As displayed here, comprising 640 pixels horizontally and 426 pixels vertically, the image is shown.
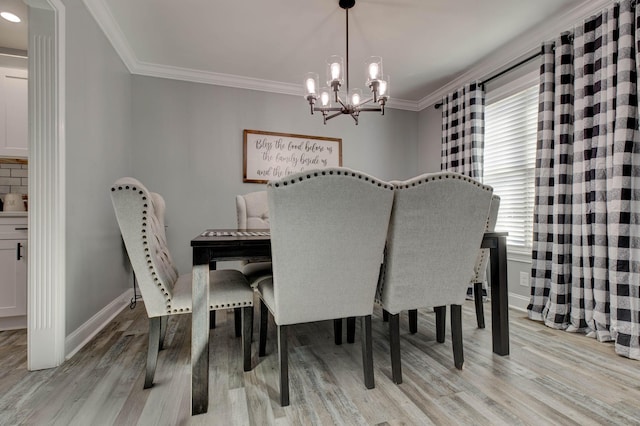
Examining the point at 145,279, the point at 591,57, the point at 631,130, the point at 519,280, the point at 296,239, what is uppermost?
the point at 591,57

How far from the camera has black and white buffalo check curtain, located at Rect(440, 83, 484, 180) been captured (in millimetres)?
3053

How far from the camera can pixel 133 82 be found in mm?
3021

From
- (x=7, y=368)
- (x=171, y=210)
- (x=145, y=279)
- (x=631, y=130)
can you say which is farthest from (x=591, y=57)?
(x=7, y=368)

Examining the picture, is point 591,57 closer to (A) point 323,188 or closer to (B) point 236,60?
(A) point 323,188

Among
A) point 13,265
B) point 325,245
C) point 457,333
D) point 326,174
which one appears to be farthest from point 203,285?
point 13,265

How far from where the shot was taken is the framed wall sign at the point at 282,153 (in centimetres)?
337

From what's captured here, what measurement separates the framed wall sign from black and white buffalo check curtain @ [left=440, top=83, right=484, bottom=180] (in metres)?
1.28

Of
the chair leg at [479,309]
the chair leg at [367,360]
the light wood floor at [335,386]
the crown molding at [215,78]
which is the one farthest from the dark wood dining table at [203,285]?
the crown molding at [215,78]

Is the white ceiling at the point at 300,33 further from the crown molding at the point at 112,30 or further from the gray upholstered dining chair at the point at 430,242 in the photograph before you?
the gray upholstered dining chair at the point at 430,242

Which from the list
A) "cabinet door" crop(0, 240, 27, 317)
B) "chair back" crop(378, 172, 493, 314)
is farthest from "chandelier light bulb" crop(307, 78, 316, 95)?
"cabinet door" crop(0, 240, 27, 317)

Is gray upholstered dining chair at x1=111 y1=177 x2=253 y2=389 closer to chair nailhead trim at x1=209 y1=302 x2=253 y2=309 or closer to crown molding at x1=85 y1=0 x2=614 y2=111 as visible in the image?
chair nailhead trim at x1=209 y1=302 x2=253 y2=309

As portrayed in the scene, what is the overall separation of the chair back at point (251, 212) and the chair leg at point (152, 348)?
4.10 ft

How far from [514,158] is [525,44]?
991 millimetres

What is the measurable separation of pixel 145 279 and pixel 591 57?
311 centimetres
